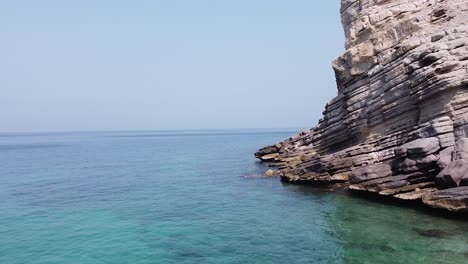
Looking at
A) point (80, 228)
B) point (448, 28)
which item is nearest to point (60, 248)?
point (80, 228)

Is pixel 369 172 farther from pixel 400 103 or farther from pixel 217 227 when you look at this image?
pixel 217 227

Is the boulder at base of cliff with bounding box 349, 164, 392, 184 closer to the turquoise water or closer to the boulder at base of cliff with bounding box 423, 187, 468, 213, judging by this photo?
the turquoise water

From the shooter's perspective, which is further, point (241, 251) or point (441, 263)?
point (241, 251)

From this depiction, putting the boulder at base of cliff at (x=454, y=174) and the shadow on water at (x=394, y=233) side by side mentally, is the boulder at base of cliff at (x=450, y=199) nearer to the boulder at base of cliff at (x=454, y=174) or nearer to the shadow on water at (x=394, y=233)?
the boulder at base of cliff at (x=454, y=174)

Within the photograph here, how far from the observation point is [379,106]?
140ft

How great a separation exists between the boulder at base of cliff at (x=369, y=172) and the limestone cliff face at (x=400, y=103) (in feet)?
0.28

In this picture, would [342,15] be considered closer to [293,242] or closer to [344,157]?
[344,157]

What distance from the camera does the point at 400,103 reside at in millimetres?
40281

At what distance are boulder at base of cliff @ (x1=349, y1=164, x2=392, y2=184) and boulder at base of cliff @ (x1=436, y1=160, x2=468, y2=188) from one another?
5.73m

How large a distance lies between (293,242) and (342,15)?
1426 inches

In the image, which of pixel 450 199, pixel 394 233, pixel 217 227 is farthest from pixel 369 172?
Result: pixel 217 227

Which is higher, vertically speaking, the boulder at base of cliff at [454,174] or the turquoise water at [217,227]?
the boulder at base of cliff at [454,174]

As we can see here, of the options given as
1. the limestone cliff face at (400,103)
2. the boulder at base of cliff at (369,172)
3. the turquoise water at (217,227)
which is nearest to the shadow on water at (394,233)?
the turquoise water at (217,227)

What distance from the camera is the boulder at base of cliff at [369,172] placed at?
1449 inches
